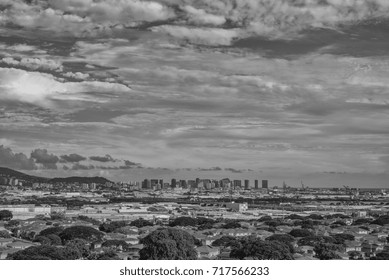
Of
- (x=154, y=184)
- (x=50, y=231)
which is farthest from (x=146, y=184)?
(x=50, y=231)

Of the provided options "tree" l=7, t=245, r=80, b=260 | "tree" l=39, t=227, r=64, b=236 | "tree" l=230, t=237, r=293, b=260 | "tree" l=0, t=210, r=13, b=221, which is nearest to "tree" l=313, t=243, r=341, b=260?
"tree" l=230, t=237, r=293, b=260

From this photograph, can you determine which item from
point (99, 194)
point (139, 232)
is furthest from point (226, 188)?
point (139, 232)

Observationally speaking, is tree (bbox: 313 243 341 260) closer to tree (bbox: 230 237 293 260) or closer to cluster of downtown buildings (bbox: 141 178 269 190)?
tree (bbox: 230 237 293 260)

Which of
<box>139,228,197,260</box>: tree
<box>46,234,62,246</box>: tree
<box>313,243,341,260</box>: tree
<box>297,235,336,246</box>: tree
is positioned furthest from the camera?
<box>46,234,62,246</box>: tree

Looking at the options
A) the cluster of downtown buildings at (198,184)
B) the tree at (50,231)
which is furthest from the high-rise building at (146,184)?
the tree at (50,231)

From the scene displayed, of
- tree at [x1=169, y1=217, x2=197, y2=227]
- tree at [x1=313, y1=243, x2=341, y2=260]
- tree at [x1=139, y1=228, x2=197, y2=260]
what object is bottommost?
tree at [x1=169, y1=217, x2=197, y2=227]

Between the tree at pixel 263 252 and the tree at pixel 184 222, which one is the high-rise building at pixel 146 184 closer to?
the tree at pixel 184 222

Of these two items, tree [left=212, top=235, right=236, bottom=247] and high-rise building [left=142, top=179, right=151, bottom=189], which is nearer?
tree [left=212, top=235, right=236, bottom=247]

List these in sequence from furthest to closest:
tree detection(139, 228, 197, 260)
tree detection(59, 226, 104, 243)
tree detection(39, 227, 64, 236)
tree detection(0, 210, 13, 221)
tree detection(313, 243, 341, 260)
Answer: tree detection(0, 210, 13, 221) < tree detection(39, 227, 64, 236) < tree detection(59, 226, 104, 243) < tree detection(313, 243, 341, 260) < tree detection(139, 228, 197, 260)

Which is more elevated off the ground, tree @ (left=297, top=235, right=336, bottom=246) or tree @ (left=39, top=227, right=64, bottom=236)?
tree @ (left=297, top=235, right=336, bottom=246)

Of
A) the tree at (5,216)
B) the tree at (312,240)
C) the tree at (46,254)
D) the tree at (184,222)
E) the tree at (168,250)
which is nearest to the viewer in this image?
the tree at (168,250)
